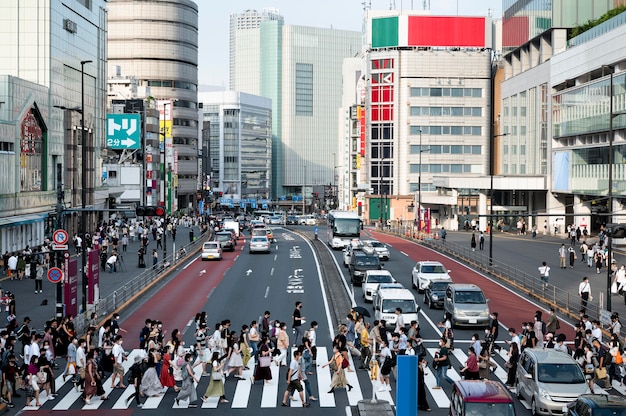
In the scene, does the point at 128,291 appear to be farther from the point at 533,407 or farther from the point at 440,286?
the point at 533,407

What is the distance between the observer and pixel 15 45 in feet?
244

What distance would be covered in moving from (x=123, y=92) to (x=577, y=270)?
328 feet

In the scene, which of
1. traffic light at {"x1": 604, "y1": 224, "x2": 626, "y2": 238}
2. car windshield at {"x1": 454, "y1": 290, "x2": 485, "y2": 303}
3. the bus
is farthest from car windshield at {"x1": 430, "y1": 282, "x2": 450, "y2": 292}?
the bus

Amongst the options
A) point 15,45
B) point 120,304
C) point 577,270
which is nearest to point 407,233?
point 577,270

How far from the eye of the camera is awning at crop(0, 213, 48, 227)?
55.5m

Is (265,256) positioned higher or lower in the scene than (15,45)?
lower

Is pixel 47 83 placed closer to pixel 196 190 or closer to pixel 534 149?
pixel 534 149

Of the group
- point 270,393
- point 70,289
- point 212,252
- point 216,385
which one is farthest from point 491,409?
point 212,252

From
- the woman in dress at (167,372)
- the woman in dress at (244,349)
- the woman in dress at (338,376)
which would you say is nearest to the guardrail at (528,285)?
the woman in dress at (338,376)

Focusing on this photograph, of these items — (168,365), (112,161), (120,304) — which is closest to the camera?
(168,365)

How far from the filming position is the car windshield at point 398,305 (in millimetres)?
33438

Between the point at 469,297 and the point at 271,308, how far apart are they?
31.0ft

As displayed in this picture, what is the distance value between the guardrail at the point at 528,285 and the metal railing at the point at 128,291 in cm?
1934

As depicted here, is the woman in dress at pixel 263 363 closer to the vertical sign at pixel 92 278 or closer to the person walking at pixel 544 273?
the vertical sign at pixel 92 278
